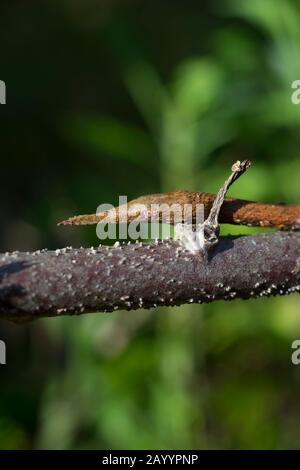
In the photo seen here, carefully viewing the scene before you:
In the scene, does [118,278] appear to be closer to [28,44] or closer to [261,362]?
[261,362]

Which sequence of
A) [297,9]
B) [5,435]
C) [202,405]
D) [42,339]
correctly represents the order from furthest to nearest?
[42,339], [297,9], [5,435], [202,405]

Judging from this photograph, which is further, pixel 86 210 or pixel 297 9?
pixel 297 9

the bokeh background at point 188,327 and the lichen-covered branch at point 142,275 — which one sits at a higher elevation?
the bokeh background at point 188,327

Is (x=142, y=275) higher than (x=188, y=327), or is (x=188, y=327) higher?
(x=188, y=327)

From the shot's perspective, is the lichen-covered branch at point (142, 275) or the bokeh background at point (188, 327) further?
the bokeh background at point (188, 327)

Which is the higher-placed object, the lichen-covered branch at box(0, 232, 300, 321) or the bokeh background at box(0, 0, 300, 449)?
the bokeh background at box(0, 0, 300, 449)

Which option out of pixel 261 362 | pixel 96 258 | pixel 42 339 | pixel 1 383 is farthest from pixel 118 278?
pixel 42 339

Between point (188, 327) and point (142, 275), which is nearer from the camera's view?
point (142, 275)

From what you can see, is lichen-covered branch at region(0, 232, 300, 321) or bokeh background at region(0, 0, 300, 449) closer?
→ lichen-covered branch at region(0, 232, 300, 321)
